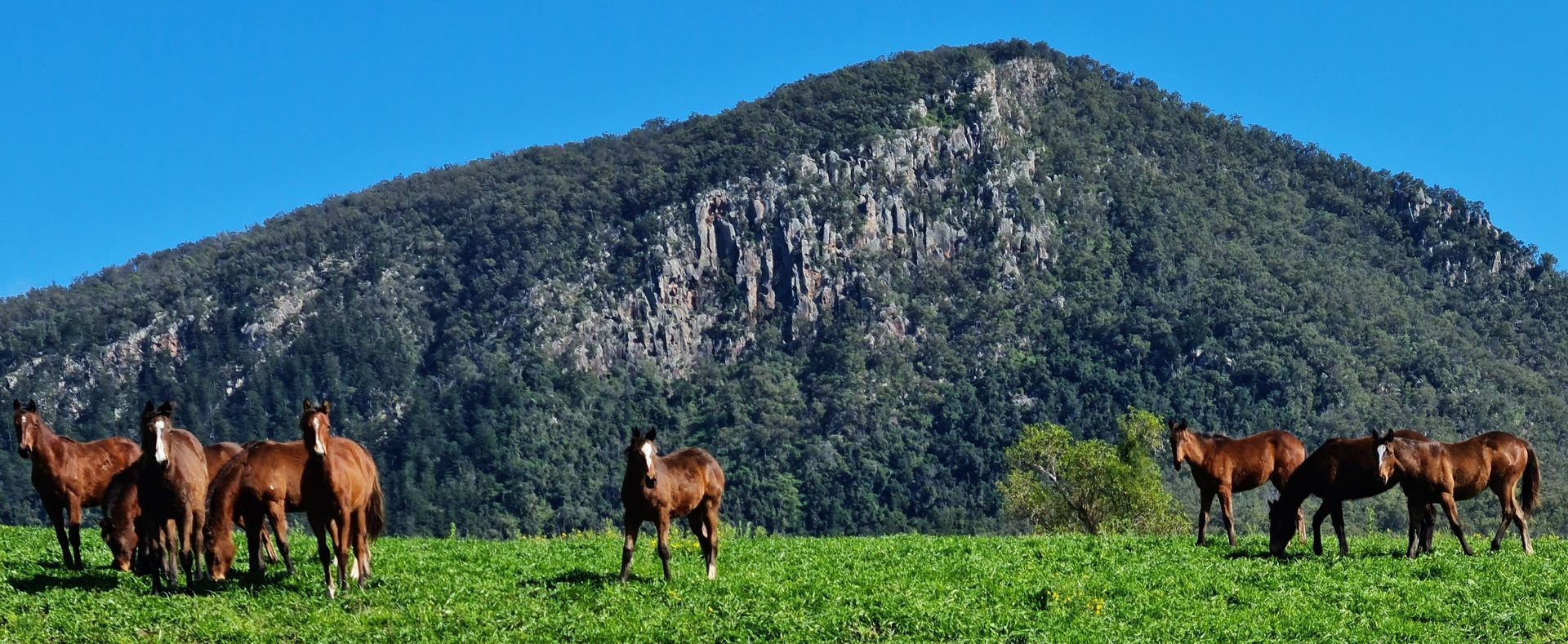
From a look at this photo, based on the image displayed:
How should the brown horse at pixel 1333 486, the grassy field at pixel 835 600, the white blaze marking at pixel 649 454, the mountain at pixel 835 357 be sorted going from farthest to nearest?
the mountain at pixel 835 357
the brown horse at pixel 1333 486
the white blaze marking at pixel 649 454
the grassy field at pixel 835 600

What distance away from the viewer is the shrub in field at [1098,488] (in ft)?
185

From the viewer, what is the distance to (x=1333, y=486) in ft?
82.0

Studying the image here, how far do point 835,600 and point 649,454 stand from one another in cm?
302

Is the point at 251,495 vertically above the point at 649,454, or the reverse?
the point at 649,454

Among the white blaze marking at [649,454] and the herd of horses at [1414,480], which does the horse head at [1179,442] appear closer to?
the herd of horses at [1414,480]

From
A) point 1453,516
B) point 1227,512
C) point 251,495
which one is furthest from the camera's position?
point 1227,512

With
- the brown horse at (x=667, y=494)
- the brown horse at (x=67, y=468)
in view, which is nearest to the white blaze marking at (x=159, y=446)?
the brown horse at (x=67, y=468)

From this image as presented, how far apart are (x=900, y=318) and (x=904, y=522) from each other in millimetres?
60847

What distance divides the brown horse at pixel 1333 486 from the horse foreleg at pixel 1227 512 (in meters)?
1.49

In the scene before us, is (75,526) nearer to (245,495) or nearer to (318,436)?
(245,495)

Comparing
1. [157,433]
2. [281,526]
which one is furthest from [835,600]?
[157,433]

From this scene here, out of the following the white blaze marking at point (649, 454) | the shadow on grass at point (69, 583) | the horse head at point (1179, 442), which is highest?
the white blaze marking at point (649, 454)

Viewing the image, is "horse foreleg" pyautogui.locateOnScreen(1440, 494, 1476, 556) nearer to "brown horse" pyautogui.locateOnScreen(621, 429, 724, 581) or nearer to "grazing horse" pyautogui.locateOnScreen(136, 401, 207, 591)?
"brown horse" pyautogui.locateOnScreen(621, 429, 724, 581)

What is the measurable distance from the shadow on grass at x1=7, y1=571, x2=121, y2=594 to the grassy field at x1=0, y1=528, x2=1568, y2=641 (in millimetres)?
47
